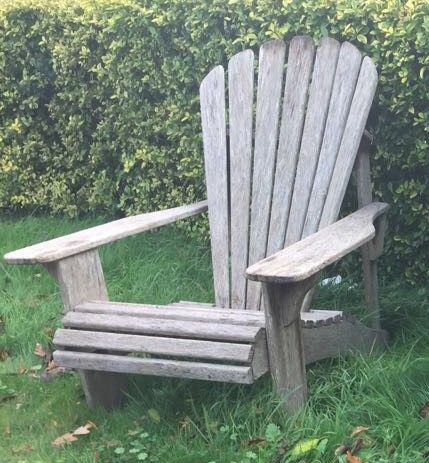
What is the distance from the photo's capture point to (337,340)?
3.34 meters

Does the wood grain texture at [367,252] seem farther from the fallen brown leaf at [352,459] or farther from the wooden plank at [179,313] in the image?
the fallen brown leaf at [352,459]

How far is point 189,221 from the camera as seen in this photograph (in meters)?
4.90

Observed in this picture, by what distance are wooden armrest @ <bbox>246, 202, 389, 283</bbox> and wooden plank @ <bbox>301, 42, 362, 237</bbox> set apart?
251mm

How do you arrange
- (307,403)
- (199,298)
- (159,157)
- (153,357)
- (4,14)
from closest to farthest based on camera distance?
(307,403), (153,357), (199,298), (159,157), (4,14)

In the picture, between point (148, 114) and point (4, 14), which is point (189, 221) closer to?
point (148, 114)

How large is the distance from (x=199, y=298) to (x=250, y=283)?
66 centimetres

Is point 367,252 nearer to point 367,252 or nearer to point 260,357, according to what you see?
point 367,252

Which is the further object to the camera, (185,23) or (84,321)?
(185,23)

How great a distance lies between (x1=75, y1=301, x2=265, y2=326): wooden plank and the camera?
3.09m

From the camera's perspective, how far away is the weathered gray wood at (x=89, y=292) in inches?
131

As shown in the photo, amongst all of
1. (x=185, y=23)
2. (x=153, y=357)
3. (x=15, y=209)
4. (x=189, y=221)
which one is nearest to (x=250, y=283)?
(x=153, y=357)

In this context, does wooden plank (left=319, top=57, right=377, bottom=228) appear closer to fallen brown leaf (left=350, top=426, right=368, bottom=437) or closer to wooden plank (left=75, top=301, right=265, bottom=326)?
wooden plank (left=75, top=301, right=265, bottom=326)

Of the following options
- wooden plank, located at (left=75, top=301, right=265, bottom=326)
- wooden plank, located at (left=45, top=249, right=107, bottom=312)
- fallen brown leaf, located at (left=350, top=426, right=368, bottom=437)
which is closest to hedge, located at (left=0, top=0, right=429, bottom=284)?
wooden plank, located at (left=75, top=301, right=265, bottom=326)

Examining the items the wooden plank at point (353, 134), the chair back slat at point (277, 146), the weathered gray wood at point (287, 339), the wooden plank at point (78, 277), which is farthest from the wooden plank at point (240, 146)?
the weathered gray wood at point (287, 339)
